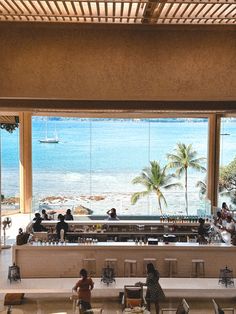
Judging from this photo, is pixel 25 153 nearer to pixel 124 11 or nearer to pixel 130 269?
pixel 130 269

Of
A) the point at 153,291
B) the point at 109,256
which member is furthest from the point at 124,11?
the point at 109,256

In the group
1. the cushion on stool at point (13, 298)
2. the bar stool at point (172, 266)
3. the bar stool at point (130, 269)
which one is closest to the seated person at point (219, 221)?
the bar stool at point (172, 266)

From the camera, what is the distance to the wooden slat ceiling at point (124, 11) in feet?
11.4

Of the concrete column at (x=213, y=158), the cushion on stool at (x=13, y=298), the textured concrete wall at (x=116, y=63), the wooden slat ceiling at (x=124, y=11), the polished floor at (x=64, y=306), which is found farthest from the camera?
the concrete column at (x=213, y=158)

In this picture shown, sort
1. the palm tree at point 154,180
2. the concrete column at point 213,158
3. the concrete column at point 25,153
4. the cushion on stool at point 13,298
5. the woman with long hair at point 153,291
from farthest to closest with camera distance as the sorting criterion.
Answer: the palm tree at point 154,180, the concrete column at point 25,153, the concrete column at point 213,158, the cushion on stool at point 13,298, the woman with long hair at point 153,291

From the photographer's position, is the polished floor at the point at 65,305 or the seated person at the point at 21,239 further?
the seated person at the point at 21,239

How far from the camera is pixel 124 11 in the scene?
373 centimetres

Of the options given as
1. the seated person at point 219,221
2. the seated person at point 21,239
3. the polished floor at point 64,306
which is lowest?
the polished floor at point 64,306

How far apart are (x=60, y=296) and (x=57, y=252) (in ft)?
4.82

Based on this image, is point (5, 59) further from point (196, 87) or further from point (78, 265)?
point (78, 265)

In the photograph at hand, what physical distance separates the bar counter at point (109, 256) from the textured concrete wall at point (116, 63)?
6.66 meters

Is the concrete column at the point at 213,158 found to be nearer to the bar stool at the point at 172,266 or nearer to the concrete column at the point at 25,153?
the concrete column at the point at 25,153

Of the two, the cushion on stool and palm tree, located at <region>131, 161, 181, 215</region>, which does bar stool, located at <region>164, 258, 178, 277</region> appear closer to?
the cushion on stool

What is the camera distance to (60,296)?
9562 mm
